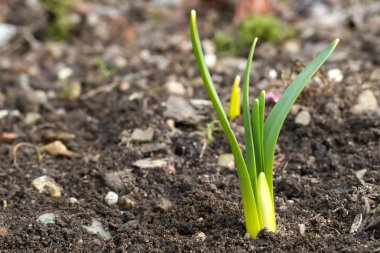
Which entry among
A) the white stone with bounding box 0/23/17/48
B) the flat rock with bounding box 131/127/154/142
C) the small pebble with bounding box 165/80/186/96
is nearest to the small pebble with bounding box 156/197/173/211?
the flat rock with bounding box 131/127/154/142

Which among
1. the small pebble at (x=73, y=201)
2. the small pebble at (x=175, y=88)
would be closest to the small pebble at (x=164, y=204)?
the small pebble at (x=73, y=201)

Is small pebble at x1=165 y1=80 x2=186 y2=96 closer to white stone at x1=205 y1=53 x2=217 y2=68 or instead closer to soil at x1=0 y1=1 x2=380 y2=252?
soil at x1=0 y1=1 x2=380 y2=252

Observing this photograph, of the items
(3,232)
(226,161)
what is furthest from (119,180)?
(3,232)

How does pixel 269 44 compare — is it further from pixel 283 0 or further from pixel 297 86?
pixel 297 86

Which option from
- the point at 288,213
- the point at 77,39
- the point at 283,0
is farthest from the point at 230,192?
the point at 283,0

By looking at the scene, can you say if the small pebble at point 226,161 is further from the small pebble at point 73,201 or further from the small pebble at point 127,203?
the small pebble at point 73,201
